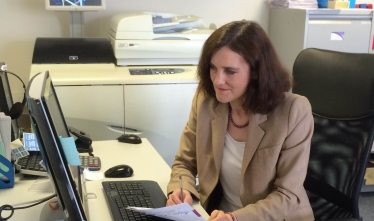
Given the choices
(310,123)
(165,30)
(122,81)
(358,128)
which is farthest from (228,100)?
(165,30)

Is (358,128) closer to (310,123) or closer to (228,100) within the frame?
(310,123)

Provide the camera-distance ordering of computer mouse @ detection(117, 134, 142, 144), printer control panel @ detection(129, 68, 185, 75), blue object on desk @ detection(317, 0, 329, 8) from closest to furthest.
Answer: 1. computer mouse @ detection(117, 134, 142, 144)
2. printer control panel @ detection(129, 68, 185, 75)
3. blue object on desk @ detection(317, 0, 329, 8)

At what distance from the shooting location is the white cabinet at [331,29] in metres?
2.54

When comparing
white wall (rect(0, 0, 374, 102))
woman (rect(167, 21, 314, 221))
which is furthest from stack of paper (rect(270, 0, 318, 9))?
woman (rect(167, 21, 314, 221))

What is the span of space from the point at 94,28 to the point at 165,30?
23.9 inches

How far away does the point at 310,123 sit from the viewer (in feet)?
4.38

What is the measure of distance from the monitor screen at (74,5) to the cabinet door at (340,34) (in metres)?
1.23

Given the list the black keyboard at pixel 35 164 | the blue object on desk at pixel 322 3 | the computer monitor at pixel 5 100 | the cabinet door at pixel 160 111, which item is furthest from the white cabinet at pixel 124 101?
the blue object on desk at pixel 322 3

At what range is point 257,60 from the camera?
1.33 metres

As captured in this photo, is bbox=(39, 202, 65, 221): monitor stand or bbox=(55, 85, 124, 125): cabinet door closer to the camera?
bbox=(39, 202, 65, 221): monitor stand

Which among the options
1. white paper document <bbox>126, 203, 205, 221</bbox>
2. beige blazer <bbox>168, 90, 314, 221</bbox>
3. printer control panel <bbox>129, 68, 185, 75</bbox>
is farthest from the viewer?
printer control panel <bbox>129, 68, 185, 75</bbox>

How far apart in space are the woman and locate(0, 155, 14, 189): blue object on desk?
1.64 feet

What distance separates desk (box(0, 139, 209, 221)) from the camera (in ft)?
3.97

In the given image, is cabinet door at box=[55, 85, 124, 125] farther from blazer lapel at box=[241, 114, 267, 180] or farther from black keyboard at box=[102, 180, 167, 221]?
blazer lapel at box=[241, 114, 267, 180]
